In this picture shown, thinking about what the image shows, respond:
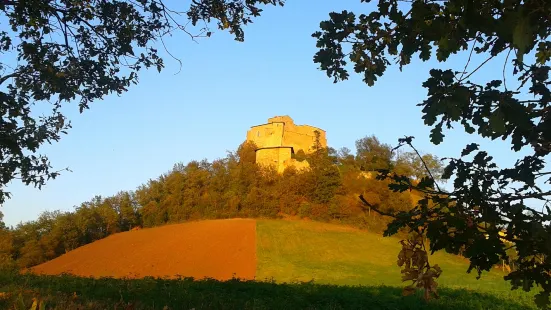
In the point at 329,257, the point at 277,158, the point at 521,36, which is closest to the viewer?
the point at 521,36

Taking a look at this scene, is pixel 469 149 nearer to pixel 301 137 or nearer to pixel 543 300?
pixel 543 300

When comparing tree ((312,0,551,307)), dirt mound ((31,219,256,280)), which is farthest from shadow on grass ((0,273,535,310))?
dirt mound ((31,219,256,280))

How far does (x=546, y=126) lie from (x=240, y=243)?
39457mm

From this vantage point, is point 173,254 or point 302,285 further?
point 173,254

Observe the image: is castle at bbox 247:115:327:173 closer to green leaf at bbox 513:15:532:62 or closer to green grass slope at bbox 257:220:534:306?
green grass slope at bbox 257:220:534:306

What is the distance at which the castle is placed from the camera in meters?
65.4

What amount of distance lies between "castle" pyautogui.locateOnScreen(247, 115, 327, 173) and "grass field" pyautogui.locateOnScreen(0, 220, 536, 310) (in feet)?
49.3

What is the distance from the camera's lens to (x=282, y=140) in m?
67.2

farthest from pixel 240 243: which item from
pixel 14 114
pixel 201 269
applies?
pixel 14 114

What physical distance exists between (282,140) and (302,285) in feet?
174

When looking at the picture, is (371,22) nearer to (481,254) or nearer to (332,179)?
(481,254)

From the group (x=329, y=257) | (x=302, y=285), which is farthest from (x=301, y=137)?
(x=302, y=285)

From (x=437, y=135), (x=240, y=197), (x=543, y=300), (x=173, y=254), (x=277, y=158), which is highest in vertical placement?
(x=277, y=158)

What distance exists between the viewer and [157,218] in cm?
5588
